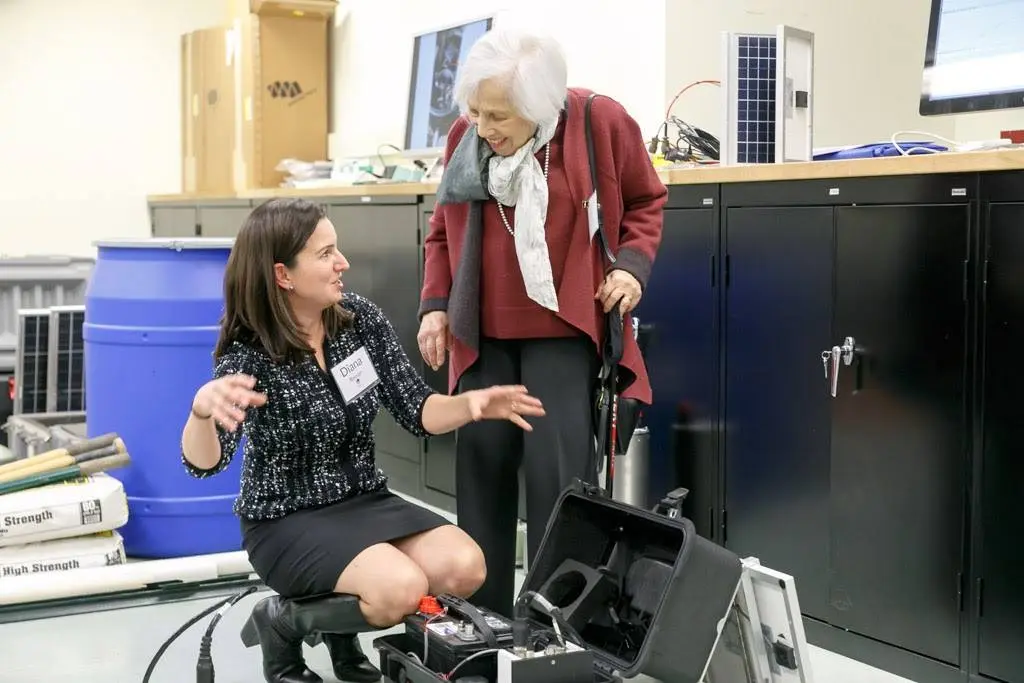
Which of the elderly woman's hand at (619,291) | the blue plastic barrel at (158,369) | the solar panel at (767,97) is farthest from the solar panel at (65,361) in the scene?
the elderly woman's hand at (619,291)

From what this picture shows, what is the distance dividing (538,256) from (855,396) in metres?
0.80

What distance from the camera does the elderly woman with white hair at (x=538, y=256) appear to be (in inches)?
86.7

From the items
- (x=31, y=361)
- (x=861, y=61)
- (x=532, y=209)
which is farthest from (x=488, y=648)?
(x=31, y=361)

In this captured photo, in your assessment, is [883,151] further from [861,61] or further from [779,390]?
[861,61]

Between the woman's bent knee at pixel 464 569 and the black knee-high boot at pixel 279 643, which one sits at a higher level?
the woman's bent knee at pixel 464 569

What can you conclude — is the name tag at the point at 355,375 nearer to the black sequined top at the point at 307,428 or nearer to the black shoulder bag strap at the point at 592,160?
the black sequined top at the point at 307,428

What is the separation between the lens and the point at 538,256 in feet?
7.27

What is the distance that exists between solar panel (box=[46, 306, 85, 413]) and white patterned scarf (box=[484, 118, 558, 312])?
235cm

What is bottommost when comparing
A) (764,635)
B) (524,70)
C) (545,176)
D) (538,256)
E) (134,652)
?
(134,652)

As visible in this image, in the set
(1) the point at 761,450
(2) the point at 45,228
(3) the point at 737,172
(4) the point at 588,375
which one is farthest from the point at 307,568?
(2) the point at 45,228

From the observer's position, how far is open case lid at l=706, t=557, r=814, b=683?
2045 millimetres

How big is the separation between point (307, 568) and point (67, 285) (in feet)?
10.1

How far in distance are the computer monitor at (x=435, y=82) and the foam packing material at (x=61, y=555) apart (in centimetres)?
186

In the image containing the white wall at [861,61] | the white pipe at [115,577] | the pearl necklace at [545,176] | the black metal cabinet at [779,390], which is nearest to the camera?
the pearl necklace at [545,176]
